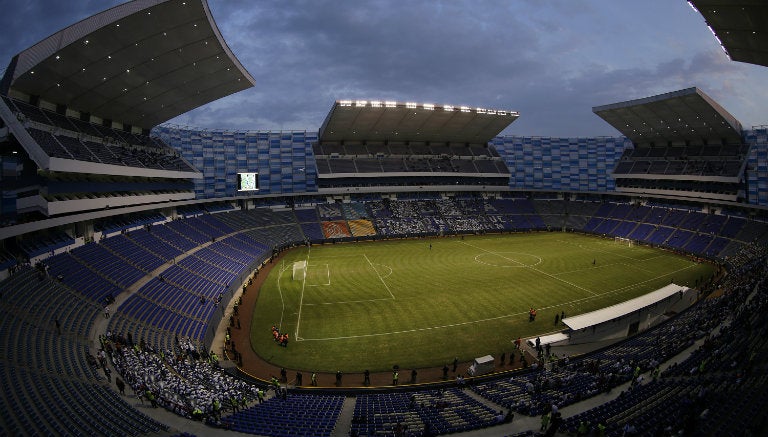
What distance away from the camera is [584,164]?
8312cm

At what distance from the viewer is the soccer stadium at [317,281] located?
50.2ft

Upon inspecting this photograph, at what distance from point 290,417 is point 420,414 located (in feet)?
17.0

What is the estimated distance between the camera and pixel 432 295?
34.5m

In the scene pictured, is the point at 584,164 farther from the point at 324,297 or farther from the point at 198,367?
the point at 198,367

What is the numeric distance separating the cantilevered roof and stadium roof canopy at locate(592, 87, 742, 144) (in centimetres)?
3231

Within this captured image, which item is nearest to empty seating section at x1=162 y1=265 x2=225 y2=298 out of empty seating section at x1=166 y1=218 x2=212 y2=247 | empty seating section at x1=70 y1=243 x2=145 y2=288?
empty seating section at x1=70 y1=243 x2=145 y2=288

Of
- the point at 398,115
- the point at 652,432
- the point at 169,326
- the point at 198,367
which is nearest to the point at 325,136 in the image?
the point at 398,115

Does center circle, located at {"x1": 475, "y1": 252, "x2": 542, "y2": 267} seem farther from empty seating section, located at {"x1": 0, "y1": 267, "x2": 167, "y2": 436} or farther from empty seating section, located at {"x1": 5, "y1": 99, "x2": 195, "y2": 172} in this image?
empty seating section, located at {"x1": 5, "y1": 99, "x2": 195, "y2": 172}

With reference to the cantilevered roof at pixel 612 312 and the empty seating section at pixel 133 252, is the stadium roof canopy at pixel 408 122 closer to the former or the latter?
the empty seating section at pixel 133 252

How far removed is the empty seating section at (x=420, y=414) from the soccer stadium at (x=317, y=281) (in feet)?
0.43

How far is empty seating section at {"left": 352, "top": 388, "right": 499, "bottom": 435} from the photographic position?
14.5 meters

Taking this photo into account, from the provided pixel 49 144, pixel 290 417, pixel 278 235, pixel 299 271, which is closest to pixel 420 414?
pixel 290 417

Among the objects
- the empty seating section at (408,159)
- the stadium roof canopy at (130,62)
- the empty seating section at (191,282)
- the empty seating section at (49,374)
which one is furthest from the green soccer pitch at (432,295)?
the stadium roof canopy at (130,62)

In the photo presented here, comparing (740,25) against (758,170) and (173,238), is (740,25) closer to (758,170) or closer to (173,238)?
(758,170)
